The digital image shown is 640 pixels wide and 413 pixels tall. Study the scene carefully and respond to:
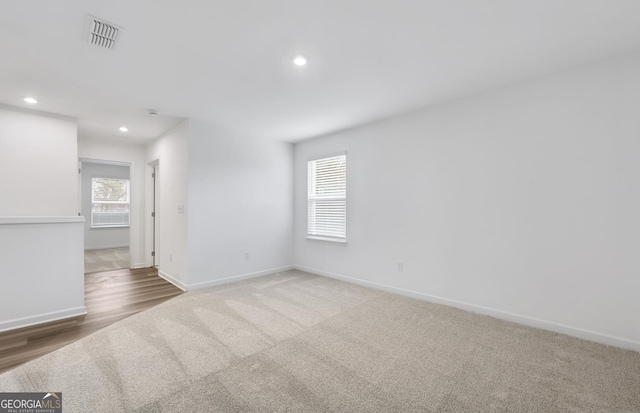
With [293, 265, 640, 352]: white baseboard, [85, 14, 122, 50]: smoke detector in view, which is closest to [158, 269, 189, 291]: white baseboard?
[293, 265, 640, 352]: white baseboard

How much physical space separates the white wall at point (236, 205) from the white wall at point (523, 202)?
6.03 feet

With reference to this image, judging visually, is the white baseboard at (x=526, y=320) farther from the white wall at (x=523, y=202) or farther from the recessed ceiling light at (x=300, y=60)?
the recessed ceiling light at (x=300, y=60)

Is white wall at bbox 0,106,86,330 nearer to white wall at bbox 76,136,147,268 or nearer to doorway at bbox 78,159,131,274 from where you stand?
white wall at bbox 76,136,147,268

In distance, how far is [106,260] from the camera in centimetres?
639

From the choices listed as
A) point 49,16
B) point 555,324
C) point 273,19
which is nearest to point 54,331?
point 49,16

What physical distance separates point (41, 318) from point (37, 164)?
7.27ft

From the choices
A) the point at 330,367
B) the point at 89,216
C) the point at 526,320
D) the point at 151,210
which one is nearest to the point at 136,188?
the point at 151,210

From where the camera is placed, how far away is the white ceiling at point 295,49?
1.83m

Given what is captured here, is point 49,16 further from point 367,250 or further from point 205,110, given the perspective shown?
point 367,250

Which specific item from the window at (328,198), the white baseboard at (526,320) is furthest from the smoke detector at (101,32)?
the white baseboard at (526,320)

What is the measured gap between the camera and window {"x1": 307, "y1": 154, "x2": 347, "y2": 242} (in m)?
4.67

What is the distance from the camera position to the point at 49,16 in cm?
187

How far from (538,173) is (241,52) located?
10.2ft

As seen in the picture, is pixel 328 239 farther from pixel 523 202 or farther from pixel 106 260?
pixel 106 260
